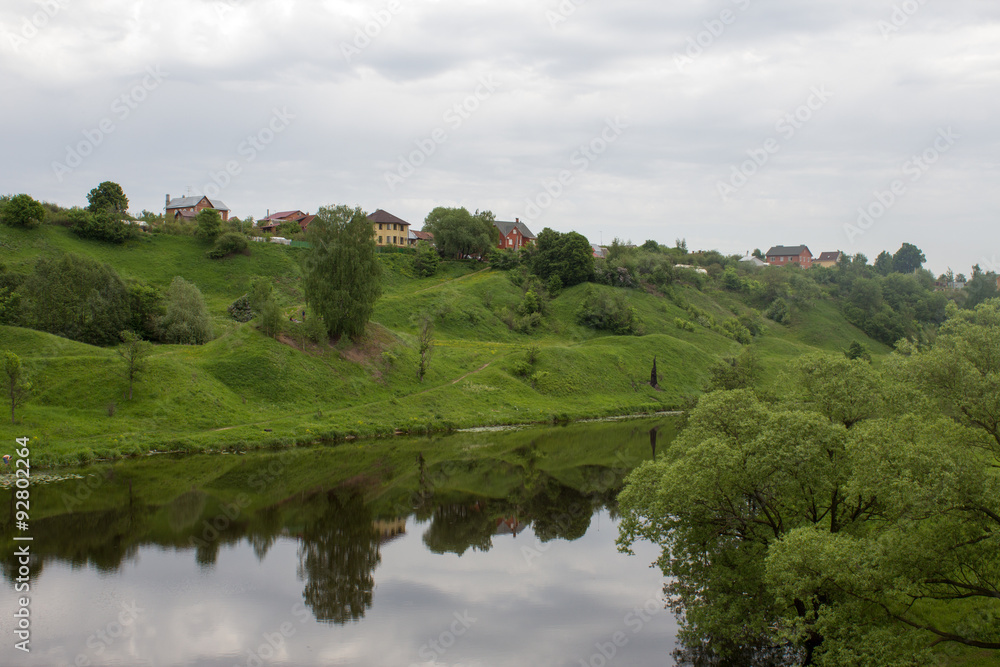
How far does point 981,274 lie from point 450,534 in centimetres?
13801

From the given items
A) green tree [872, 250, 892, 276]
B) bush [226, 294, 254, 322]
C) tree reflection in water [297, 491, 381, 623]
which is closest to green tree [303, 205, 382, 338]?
bush [226, 294, 254, 322]

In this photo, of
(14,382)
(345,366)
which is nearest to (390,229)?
(345,366)

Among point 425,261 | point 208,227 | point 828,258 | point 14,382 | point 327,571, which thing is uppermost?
point 828,258

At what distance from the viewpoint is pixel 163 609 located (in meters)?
19.9

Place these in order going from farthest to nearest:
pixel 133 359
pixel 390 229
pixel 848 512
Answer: pixel 390 229 < pixel 133 359 < pixel 848 512

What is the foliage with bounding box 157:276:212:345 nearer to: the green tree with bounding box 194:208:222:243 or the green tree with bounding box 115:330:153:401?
the green tree with bounding box 115:330:153:401

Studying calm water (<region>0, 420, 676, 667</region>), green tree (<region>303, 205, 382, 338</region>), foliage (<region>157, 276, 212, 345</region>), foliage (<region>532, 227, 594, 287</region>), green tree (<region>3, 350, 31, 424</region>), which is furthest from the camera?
foliage (<region>532, 227, 594, 287</region>)

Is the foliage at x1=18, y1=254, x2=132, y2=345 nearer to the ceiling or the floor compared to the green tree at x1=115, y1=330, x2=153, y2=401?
nearer to the ceiling

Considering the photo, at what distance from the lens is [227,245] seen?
86.1 meters

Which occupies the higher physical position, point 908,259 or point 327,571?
point 908,259

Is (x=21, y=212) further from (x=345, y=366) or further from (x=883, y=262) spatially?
(x=883, y=262)

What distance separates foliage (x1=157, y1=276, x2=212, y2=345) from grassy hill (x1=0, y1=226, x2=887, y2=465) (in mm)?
2623

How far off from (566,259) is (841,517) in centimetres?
7815

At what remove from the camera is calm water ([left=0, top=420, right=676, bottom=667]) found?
18578 mm
